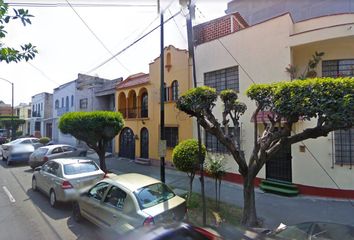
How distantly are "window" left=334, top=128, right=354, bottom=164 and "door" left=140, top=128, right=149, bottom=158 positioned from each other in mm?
11360

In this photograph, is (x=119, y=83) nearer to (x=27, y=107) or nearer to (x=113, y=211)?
(x=113, y=211)

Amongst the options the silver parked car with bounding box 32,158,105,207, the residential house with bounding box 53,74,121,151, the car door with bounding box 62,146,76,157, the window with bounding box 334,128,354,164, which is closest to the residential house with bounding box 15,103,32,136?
the residential house with bounding box 53,74,121,151

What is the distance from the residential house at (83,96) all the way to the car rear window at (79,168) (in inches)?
501

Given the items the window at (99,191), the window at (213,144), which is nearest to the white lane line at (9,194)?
the window at (99,191)

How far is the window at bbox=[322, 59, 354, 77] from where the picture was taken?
9.72 m

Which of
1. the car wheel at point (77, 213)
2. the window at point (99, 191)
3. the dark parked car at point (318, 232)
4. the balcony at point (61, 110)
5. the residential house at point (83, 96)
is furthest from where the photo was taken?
the balcony at point (61, 110)

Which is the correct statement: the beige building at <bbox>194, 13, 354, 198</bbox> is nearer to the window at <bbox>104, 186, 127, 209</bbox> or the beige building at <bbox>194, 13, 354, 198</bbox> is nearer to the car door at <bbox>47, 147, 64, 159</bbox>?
the window at <bbox>104, 186, 127, 209</bbox>

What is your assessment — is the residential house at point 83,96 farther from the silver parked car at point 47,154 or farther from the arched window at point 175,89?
the arched window at point 175,89

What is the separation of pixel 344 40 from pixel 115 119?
35.9 ft

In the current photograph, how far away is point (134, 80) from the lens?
64.2ft

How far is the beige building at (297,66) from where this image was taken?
909 cm

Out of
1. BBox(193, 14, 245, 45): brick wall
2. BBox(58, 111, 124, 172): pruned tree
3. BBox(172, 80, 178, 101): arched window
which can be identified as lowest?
BBox(58, 111, 124, 172): pruned tree

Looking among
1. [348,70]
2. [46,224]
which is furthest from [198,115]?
[348,70]

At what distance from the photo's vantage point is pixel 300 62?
10.4 m
